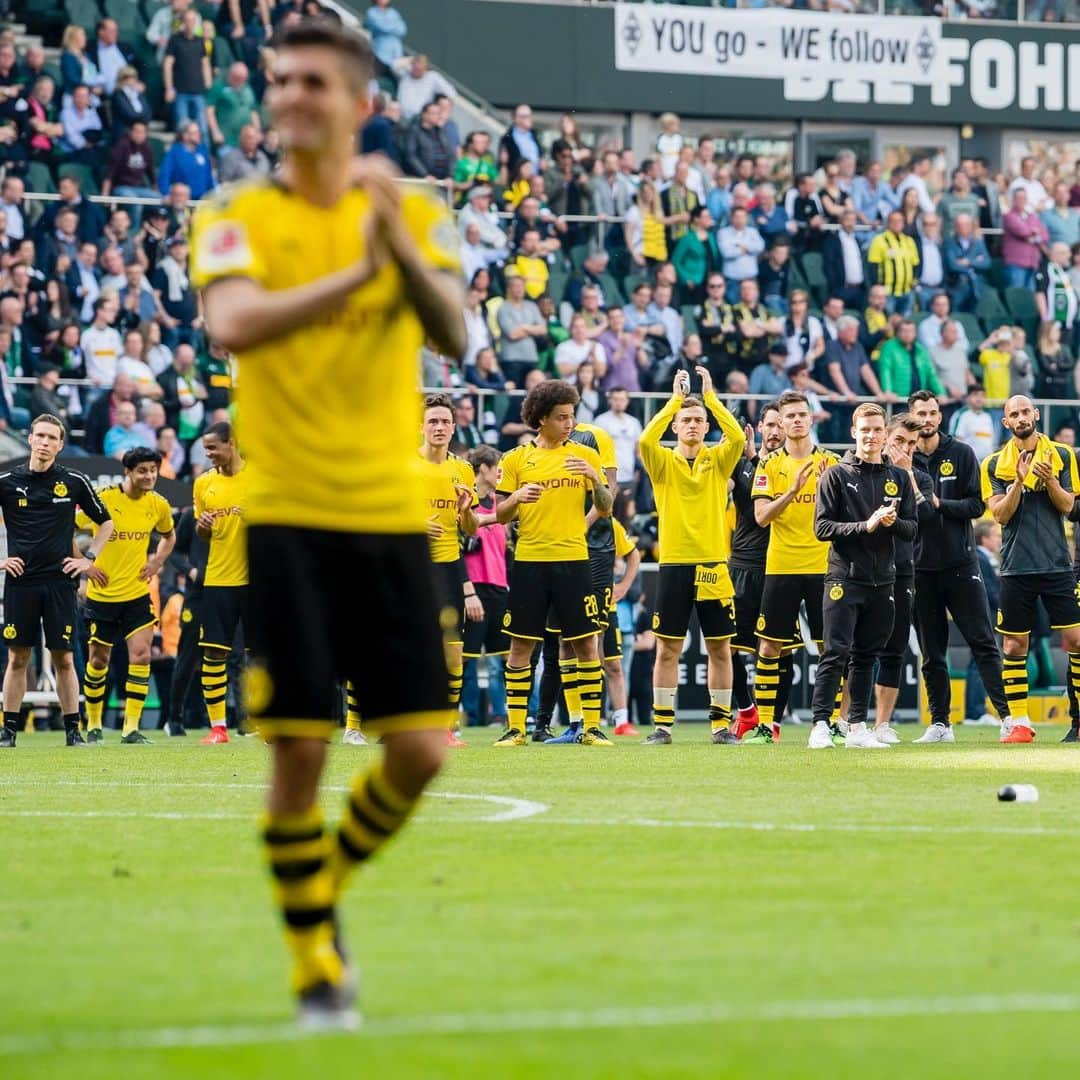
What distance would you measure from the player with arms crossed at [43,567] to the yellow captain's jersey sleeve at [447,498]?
267 centimetres

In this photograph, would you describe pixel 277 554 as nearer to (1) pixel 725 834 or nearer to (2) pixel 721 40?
(1) pixel 725 834

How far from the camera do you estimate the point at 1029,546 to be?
1881cm

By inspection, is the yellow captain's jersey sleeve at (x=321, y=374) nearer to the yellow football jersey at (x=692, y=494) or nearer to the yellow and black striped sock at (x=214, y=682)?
the yellow football jersey at (x=692, y=494)

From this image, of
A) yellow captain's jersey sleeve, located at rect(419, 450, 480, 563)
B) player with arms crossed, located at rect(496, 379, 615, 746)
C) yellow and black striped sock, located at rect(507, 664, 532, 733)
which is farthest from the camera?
yellow and black striped sock, located at rect(507, 664, 532, 733)

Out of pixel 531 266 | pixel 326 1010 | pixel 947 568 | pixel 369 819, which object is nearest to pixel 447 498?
pixel 947 568

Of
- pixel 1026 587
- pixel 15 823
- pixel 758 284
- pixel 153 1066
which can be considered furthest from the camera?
pixel 758 284

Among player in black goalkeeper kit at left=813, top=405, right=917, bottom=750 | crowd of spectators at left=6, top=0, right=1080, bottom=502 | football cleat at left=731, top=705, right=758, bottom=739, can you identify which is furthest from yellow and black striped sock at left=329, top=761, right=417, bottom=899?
crowd of spectators at left=6, top=0, right=1080, bottom=502

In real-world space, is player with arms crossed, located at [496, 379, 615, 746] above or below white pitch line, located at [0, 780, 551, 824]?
above

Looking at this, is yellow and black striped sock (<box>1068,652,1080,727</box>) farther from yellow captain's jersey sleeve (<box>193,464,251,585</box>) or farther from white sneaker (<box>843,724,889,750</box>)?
yellow captain's jersey sleeve (<box>193,464,251,585</box>)

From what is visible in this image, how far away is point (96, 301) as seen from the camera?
24609 mm

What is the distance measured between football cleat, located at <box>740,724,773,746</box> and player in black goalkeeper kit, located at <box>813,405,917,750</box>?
146 centimetres

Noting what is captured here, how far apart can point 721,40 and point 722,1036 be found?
31476 millimetres

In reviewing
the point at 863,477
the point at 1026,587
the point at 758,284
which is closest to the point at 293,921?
the point at 863,477

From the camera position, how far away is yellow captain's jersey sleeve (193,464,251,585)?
19.8 m
